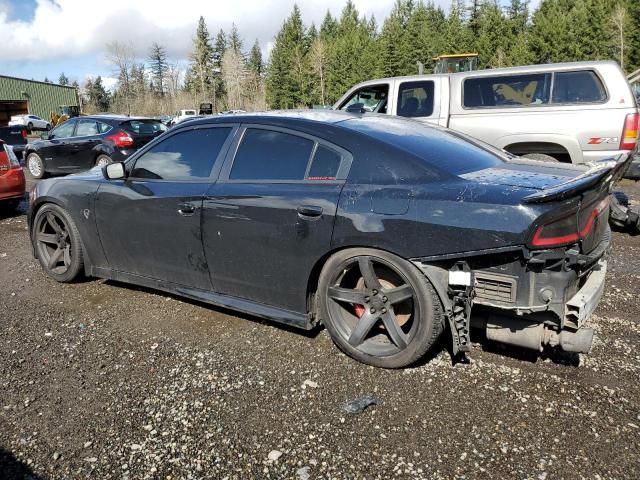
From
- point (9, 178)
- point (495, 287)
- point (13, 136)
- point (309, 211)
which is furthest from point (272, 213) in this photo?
point (13, 136)

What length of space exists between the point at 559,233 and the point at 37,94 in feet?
216

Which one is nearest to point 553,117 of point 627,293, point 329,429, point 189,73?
point 627,293

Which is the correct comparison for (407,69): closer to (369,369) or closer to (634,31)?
(634,31)

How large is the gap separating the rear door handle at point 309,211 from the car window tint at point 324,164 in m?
0.21

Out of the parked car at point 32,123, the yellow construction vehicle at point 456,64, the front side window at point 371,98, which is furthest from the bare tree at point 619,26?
the parked car at point 32,123

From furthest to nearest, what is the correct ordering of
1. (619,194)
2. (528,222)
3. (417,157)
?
(619,194) < (417,157) < (528,222)

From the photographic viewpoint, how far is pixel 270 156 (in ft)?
10.9

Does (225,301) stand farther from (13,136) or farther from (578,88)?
(13,136)

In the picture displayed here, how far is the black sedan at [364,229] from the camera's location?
2.50 m

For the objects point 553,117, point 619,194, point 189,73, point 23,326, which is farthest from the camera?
point 189,73

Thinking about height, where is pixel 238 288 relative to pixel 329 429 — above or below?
above

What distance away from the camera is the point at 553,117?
6.78 meters

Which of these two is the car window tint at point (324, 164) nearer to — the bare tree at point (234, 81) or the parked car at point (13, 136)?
the parked car at point (13, 136)

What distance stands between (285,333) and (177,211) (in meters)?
1.19
